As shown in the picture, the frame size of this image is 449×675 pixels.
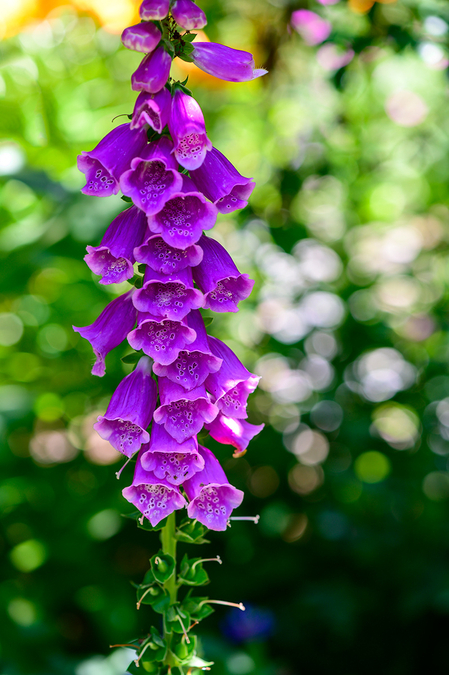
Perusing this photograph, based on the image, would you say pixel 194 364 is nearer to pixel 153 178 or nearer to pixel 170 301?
pixel 170 301

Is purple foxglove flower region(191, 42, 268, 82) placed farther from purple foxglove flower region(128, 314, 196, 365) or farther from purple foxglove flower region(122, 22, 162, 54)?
purple foxglove flower region(128, 314, 196, 365)

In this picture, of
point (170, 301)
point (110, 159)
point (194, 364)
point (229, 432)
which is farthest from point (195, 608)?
point (110, 159)

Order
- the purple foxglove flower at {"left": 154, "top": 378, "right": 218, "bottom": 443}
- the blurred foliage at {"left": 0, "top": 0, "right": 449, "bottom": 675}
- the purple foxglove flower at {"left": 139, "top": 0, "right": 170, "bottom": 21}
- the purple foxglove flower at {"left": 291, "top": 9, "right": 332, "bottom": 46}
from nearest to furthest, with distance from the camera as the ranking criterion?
the purple foxglove flower at {"left": 139, "top": 0, "right": 170, "bottom": 21} < the purple foxglove flower at {"left": 154, "top": 378, "right": 218, "bottom": 443} < the purple foxglove flower at {"left": 291, "top": 9, "right": 332, "bottom": 46} < the blurred foliage at {"left": 0, "top": 0, "right": 449, "bottom": 675}

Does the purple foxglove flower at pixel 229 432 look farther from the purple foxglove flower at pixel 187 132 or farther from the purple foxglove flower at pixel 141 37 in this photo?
the purple foxglove flower at pixel 141 37

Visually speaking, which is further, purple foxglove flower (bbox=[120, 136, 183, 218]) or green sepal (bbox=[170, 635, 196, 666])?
green sepal (bbox=[170, 635, 196, 666])

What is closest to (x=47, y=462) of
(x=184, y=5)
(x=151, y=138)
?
(x=151, y=138)

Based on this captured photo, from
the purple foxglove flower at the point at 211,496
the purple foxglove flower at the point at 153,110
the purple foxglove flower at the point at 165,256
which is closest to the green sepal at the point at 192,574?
the purple foxglove flower at the point at 211,496

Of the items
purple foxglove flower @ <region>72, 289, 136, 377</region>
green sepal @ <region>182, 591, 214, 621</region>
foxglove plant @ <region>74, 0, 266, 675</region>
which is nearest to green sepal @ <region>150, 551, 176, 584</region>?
foxglove plant @ <region>74, 0, 266, 675</region>
